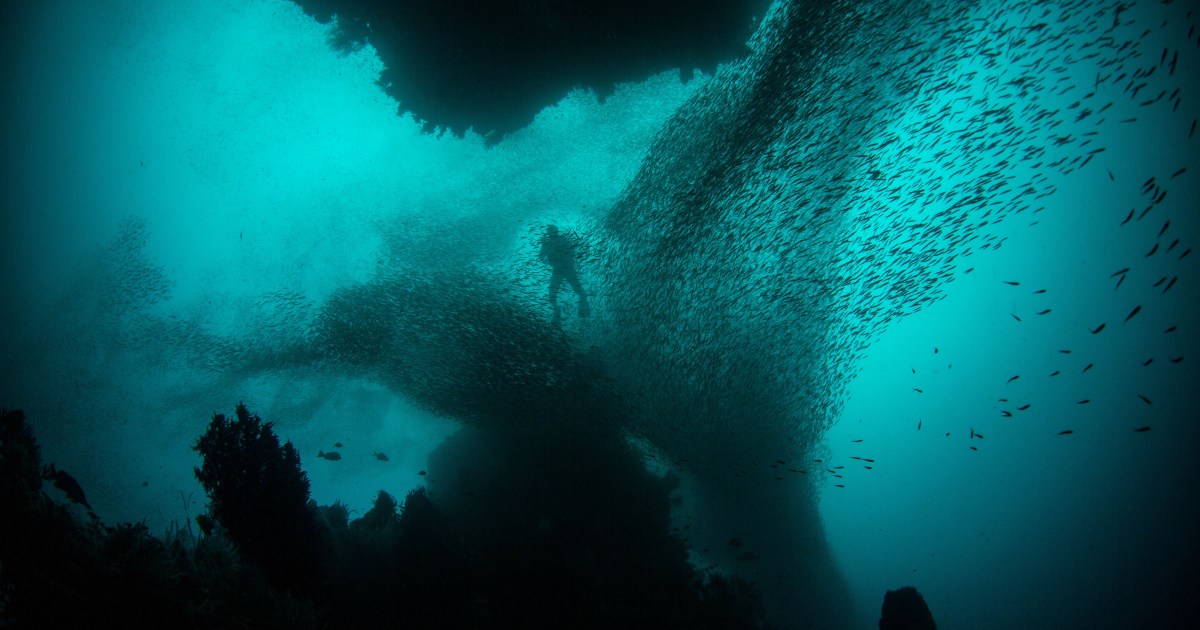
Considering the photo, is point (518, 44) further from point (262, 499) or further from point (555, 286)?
point (262, 499)

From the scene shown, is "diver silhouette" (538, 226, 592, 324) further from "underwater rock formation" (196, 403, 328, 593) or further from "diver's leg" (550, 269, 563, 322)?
"underwater rock formation" (196, 403, 328, 593)

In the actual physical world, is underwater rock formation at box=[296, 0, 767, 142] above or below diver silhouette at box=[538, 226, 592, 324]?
above

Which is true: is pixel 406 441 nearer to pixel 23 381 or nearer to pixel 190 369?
pixel 190 369

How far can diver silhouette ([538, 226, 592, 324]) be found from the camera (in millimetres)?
11148

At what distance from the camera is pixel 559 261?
11.5 metres

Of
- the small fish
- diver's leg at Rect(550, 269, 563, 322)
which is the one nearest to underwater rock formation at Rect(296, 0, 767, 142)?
diver's leg at Rect(550, 269, 563, 322)

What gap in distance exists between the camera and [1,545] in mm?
4559

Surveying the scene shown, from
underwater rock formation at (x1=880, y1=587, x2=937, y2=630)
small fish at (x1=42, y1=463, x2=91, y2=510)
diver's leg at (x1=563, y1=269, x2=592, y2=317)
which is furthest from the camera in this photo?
underwater rock formation at (x1=880, y1=587, x2=937, y2=630)

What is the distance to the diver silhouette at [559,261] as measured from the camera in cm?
1115

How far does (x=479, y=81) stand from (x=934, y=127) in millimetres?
10034

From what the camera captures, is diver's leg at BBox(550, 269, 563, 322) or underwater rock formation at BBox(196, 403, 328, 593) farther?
diver's leg at BBox(550, 269, 563, 322)

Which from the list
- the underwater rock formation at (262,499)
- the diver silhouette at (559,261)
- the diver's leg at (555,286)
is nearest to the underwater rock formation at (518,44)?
the diver silhouette at (559,261)

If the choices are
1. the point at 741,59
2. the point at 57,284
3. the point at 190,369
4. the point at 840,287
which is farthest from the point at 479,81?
the point at 190,369

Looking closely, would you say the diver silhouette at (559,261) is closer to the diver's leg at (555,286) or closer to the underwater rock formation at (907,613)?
the diver's leg at (555,286)
